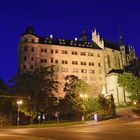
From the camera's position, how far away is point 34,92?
68625mm

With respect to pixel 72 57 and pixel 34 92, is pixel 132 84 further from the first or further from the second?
pixel 72 57

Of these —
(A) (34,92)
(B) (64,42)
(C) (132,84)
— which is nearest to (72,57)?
(B) (64,42)

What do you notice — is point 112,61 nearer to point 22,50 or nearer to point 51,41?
point 51,41

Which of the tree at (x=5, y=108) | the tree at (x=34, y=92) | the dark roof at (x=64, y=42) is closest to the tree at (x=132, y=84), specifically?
the tree at (x=34, y=92)

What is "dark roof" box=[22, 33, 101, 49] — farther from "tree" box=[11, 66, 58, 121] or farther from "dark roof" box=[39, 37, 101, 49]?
"tree" box=[11, 66, 58, 121]

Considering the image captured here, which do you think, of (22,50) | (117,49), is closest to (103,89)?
(117,49)

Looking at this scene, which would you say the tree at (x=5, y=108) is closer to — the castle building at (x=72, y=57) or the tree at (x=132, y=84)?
the castle building at (x=72, y=57)

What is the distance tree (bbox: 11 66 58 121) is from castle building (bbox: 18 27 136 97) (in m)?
29.9

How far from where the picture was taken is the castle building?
340ft

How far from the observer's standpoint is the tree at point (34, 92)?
67.1 m

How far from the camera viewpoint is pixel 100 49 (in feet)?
388

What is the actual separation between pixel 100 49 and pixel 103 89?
67.0 ft

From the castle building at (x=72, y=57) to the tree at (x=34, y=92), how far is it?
98.1ft

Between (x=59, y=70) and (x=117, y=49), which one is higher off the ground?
(x=117, y=49)
